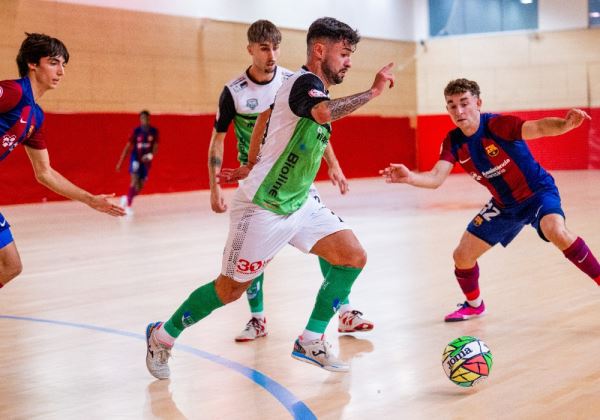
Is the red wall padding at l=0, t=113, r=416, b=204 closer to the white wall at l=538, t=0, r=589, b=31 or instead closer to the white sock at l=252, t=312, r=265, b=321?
the white wall at l=538, t=0, r=589, b=31

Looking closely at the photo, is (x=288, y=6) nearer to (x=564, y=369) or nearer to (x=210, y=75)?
(x=210, y=75)

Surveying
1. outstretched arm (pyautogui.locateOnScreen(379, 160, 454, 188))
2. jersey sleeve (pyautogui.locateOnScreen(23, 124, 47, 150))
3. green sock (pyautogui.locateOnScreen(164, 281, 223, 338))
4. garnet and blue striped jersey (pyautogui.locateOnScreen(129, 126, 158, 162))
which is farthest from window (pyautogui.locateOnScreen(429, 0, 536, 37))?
green sock (pyautogui.locateOnScreen(164, 281, 223, 338))

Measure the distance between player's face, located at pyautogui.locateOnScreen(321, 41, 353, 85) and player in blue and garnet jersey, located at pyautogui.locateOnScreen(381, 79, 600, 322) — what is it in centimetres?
143

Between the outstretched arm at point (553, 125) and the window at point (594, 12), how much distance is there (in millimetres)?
24677

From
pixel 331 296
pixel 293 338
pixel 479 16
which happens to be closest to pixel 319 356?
pixel 331 296

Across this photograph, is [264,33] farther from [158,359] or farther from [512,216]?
[158,359]

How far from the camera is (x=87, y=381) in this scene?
496 cm

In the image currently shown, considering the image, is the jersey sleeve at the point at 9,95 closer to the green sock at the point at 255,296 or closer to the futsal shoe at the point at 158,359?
the futsal shoe at the point at 158,359

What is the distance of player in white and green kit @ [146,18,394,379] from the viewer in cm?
467

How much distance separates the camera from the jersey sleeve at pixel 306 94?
444cm

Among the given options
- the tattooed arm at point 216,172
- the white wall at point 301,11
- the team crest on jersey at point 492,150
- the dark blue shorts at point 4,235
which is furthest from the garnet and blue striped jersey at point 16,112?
the white wall at point 301,11

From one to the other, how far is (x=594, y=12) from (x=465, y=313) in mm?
24897

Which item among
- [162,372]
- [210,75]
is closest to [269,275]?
[162,372]

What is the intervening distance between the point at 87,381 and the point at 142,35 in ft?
63.2
